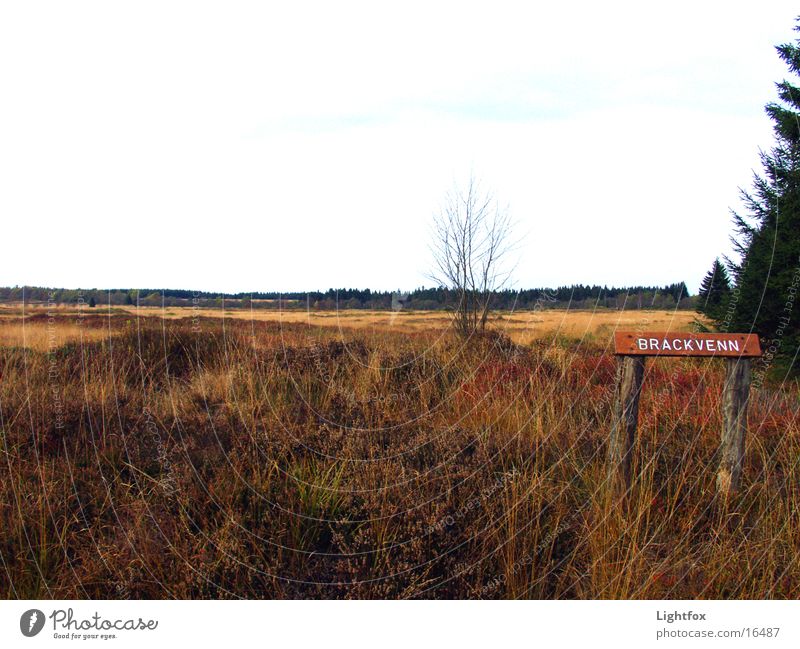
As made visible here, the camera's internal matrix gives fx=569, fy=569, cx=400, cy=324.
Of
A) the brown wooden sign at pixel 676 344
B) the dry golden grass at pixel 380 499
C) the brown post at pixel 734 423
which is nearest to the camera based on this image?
the dry golden grass at pixel 380 499

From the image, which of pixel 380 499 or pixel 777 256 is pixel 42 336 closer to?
pixel 380 499

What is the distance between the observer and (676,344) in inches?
140

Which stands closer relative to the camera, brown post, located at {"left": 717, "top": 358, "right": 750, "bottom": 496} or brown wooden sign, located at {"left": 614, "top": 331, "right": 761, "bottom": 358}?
brown wooden sign, located at {"left": 614, "top": 331, "right": 761, "bottom": 358}

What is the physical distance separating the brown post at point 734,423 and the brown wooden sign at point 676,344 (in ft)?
0.53

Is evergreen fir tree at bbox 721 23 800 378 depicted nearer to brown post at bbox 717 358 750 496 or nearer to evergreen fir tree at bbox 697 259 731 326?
evergreen fir tree at bbox 697 259 731 326

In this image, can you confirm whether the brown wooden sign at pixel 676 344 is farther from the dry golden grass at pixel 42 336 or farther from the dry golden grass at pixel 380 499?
the dry golden grass at pixel 42 336

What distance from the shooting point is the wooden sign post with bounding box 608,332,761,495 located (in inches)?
140

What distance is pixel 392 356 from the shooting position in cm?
781

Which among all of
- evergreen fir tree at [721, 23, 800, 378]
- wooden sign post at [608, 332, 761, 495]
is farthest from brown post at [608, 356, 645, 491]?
evergreen fir tree at [721, 23, 800, 378]

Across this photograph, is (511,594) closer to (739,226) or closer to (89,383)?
(89,383)

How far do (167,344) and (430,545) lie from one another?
6.96 metres

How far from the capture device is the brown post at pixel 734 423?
12.6 ft

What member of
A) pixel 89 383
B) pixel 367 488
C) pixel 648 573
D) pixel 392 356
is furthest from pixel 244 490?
pixel 392 356

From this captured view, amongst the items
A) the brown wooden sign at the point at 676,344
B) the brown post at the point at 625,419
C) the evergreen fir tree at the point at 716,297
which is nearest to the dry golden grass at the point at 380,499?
the brown post at the point at 625,419
